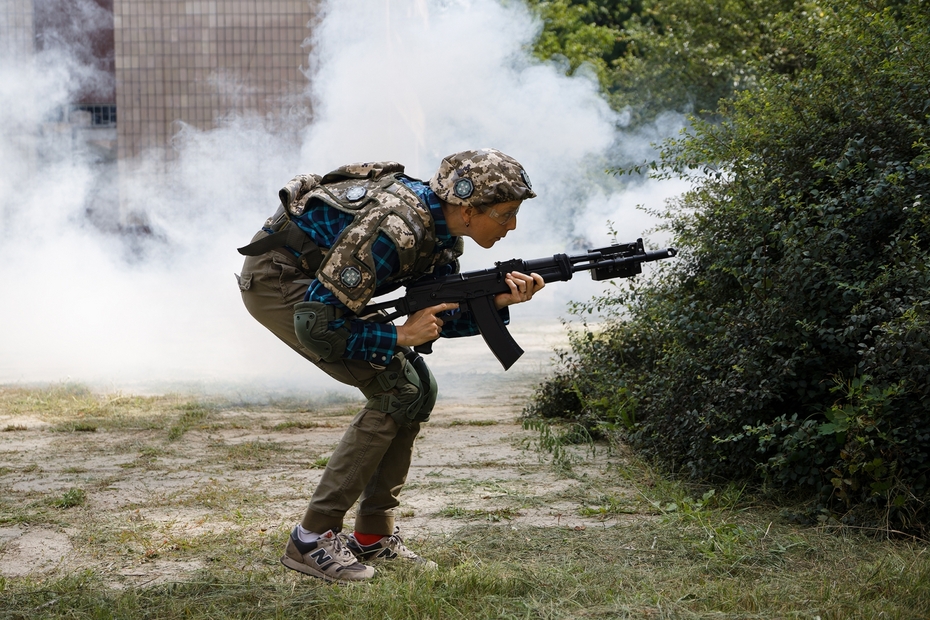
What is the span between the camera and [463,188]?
3260 millimetres

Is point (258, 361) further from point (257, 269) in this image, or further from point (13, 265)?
point (257, 269)

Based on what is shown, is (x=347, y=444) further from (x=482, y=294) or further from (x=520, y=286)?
(x=520, y=286)

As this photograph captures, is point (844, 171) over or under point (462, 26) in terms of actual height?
under

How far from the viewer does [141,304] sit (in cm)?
1184

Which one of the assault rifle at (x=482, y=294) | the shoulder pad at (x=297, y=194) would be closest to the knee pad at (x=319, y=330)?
the assault rifle at (x=482, y=294)

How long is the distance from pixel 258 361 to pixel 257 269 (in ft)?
22.2

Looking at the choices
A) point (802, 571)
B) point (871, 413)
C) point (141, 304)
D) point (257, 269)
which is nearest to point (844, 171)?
point (871, 413)

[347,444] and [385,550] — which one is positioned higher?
[347,444]

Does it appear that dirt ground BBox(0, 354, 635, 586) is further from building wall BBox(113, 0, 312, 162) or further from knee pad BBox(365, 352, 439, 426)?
building wall BBox(113, 0, 312, 162)

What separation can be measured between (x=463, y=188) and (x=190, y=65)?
11559mm

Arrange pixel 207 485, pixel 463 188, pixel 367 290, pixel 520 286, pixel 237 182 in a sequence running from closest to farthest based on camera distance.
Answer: pixel 367 290, pixel 463 188, pixel 520 286, pixel 207 485, pixel 237 182

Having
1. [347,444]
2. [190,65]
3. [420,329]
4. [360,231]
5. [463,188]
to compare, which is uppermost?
[190,65]

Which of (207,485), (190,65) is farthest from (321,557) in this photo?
(190,65)

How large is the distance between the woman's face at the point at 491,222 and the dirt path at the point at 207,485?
4.45ft
